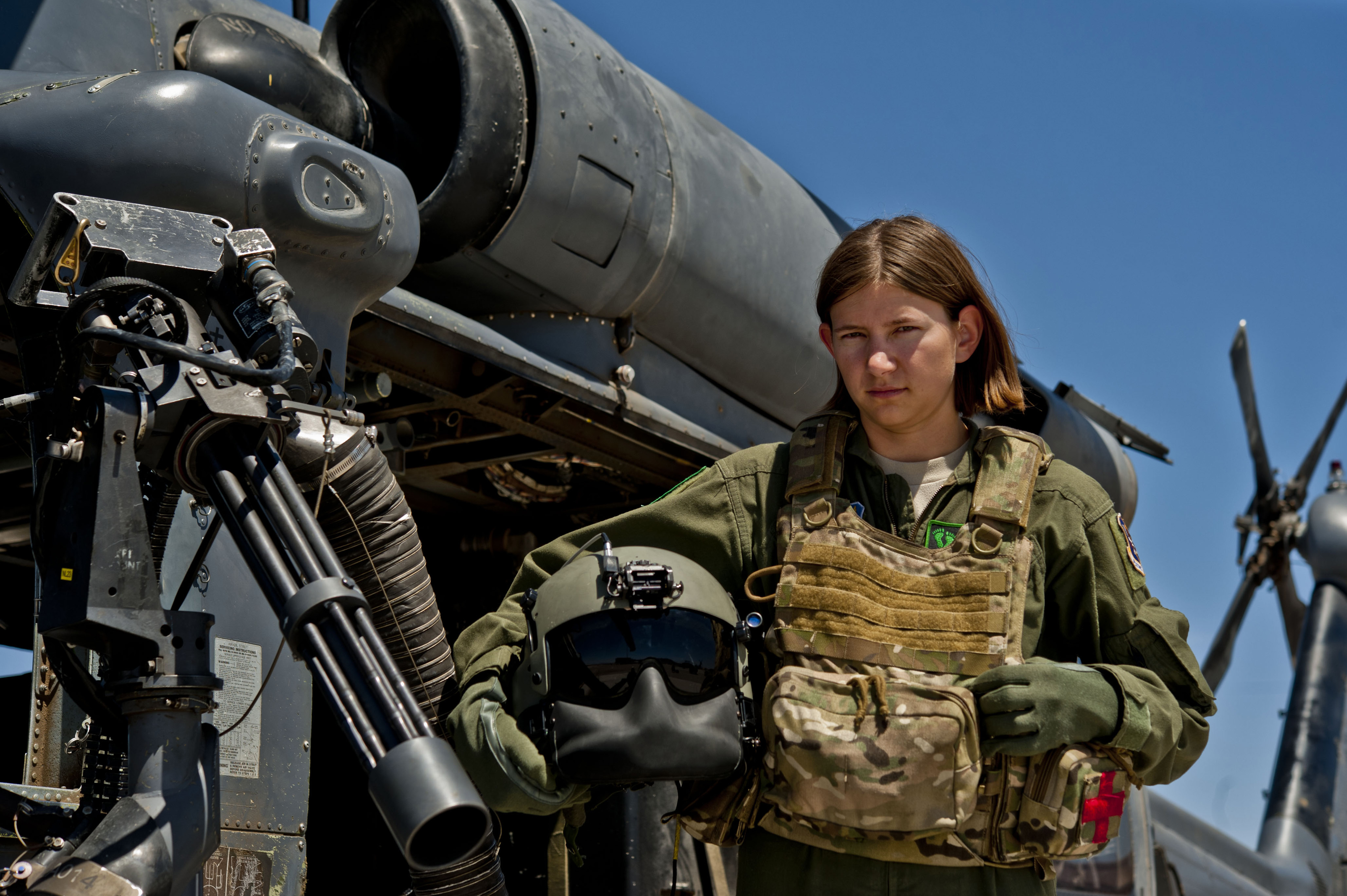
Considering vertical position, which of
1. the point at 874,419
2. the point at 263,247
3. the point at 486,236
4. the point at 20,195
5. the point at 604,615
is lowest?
the point at 604,615

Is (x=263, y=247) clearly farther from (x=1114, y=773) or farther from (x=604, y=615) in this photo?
(x=1114, y=773)

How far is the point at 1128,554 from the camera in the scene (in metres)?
2.21

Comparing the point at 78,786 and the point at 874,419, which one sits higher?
the point at 874,419

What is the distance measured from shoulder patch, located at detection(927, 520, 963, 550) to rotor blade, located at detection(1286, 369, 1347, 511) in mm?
13806

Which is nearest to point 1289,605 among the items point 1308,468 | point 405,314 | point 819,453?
point 1308,468

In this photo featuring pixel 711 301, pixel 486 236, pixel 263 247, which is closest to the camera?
pixel 263 247

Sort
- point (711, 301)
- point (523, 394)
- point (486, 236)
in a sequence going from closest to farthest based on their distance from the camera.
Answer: point (486, 236), point (523, 394), point (711, 301)

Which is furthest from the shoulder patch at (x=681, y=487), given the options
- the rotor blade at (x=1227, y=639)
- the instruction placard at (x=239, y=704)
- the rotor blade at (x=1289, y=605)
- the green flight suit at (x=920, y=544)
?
the rotor blade at (x=1289, y=605)

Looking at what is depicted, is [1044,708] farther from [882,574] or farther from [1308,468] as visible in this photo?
[1308,468]

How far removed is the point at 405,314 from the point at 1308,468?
14.2m

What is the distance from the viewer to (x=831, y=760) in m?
1.99

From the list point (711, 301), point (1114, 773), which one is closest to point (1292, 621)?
point (711, 301)

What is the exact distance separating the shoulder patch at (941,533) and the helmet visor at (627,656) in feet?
1.42

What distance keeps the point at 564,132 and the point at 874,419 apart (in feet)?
7.87
